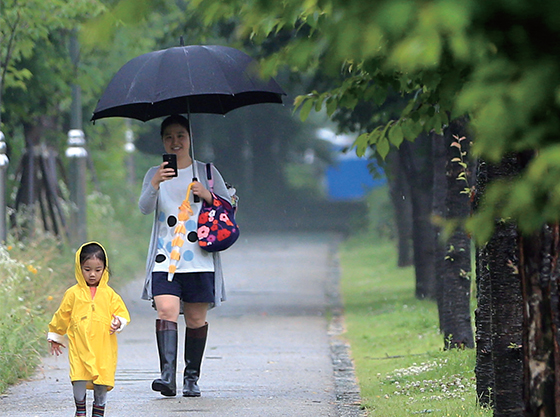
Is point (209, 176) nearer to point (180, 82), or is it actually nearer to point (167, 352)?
point (180, 82)

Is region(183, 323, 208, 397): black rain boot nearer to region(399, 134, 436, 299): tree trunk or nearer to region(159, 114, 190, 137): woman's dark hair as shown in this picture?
region(159, 114, 190, 137): woman's dark hair

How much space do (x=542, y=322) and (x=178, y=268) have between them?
326cm

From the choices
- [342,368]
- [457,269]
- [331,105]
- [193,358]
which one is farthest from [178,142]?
[457,269]

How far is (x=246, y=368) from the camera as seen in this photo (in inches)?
339

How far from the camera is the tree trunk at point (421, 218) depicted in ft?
44.9

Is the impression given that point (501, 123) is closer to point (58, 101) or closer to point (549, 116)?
point (549, 116)

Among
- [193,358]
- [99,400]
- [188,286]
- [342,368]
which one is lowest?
[342,368]

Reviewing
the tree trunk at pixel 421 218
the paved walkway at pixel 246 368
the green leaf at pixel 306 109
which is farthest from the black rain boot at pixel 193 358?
the tree trunk at pixel 421 218

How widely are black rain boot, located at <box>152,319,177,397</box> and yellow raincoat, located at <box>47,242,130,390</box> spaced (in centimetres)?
89

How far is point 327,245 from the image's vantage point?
2891cm

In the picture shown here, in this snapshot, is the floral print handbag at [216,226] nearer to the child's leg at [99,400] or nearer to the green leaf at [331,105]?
the child's leg at [99,400]

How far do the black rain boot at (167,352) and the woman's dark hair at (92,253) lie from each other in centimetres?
99

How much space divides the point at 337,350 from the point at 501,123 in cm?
794

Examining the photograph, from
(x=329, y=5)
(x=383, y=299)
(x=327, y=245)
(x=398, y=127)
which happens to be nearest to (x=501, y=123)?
(x=329, y=5)
